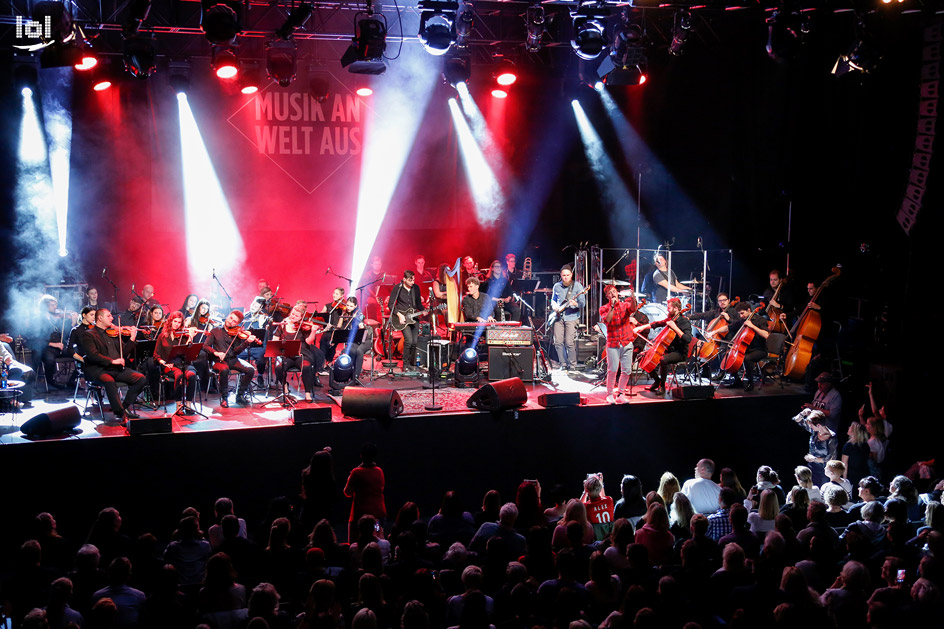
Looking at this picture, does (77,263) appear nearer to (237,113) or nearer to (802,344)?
(237,113)

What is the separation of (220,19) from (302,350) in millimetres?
4538

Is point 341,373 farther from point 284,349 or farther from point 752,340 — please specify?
point 752,340

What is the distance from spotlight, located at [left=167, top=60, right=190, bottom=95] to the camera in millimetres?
14820

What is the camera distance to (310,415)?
1048 centimetres

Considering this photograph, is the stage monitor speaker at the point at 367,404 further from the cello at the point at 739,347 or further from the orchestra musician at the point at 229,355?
the cello at the point at 739,347

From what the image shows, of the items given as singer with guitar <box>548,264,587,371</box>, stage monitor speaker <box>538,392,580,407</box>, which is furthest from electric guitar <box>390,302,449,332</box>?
stage monitor speaker <box>538,392,580,407</box>

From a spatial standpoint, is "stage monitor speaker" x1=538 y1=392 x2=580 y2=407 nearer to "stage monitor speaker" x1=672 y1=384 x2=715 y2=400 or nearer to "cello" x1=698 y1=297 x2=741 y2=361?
"stage monitor speaker" x1=672 y1=384 x2=715 y2=400

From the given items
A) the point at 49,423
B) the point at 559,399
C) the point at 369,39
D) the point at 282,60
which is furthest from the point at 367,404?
the point at 282,60

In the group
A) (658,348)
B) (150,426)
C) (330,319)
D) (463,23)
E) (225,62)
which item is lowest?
(150,426)

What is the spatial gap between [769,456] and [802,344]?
1766mm

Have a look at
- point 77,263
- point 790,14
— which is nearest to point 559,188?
point 790,14

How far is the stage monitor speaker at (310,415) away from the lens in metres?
10.4

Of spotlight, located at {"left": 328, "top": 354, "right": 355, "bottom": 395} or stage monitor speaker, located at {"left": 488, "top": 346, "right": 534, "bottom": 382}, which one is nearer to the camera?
spotlight, located at {"left": 328, "top": 354, "right": 355, "bottom": 395}

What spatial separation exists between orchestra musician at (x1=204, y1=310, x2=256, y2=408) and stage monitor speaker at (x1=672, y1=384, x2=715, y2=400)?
5.93m
